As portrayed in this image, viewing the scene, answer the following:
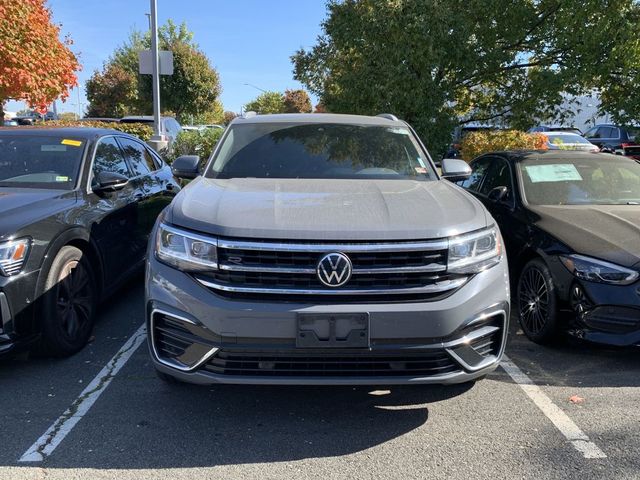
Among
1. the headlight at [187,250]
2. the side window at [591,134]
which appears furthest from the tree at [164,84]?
the headlight at [187,250]

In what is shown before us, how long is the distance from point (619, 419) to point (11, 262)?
12.6 ft

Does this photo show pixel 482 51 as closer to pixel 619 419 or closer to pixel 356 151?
pixel 356 151

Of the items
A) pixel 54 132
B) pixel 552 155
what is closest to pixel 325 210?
pixel 54 132

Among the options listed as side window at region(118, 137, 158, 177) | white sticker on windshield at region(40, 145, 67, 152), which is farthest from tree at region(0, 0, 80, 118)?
white sticker on windshield at region(40, 145, 67, 152)

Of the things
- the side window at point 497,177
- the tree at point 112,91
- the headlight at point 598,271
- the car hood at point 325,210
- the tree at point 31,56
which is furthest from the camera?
the tree at point 112,91

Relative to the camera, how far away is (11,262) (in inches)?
138

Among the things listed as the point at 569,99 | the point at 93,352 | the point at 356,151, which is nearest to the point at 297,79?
the point at 569,99

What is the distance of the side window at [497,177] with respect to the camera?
562 cm

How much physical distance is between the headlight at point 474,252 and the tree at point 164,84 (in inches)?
1058

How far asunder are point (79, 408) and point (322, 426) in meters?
1.49

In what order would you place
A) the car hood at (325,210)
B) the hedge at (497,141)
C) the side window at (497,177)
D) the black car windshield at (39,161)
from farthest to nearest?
the hedge at (497,141) → the side window at (497,177) → the black car windshield at (39,161) → the car hood at (325,210)

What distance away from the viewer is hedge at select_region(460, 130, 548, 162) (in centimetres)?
1052

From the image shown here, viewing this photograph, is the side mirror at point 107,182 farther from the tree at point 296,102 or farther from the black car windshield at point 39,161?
the tree at point 296,102

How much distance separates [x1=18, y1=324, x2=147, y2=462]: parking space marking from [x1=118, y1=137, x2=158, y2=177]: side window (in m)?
2.14
